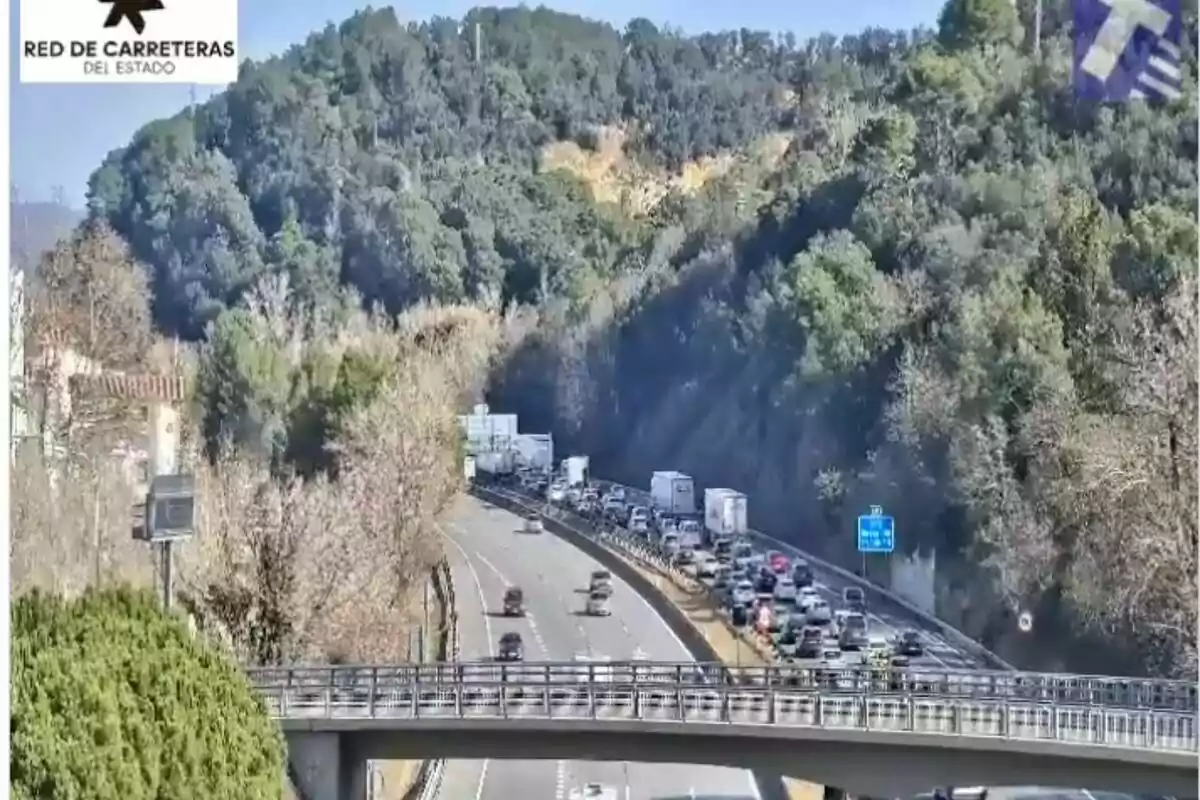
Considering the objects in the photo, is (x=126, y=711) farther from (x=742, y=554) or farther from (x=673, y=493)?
(x=742, y=554)

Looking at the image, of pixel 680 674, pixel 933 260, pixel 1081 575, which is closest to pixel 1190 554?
pixel 1081 575

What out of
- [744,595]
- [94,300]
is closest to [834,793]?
[744,595]

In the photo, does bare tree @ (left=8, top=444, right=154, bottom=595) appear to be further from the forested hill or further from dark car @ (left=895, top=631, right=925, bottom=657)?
dark car @ (left=895, top=631, right=925, bottom=657)

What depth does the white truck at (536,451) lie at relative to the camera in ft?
13.9

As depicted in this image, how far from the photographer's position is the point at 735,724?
415 centimetres

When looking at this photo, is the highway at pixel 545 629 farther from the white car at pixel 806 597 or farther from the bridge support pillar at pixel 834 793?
the white car at pixel 806 597

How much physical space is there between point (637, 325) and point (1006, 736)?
1.14 m

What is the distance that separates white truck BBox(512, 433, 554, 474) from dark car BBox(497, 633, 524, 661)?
1.18 feet

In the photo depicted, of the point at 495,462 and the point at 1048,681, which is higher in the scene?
the point at 495,462

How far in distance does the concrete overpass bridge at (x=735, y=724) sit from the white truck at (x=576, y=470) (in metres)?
0.39

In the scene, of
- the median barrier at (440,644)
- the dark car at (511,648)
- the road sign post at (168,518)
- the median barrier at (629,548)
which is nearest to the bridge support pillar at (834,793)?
the median barrier at (629,548)

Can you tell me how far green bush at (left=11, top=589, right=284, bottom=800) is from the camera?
3879 mm

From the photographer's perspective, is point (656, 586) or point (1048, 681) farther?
point (656, 586)

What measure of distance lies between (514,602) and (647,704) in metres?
0.35
